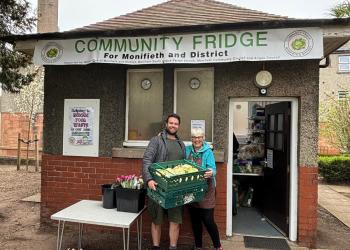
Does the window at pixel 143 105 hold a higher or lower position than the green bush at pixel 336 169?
higher

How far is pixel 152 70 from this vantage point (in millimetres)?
5863

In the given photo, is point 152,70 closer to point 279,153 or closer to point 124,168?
point 124,168

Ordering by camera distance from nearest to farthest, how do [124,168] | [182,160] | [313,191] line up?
1. [182,160]
2. [313,191]
3. [124,168]

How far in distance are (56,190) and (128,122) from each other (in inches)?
66.8

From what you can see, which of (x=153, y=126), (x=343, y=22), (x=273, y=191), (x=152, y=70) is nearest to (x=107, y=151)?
(x=153, y=126)

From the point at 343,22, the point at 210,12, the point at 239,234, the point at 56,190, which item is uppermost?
the point at 210,12

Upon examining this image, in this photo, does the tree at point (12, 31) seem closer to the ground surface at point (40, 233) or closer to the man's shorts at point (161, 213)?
the ground surface at point (40, 233)

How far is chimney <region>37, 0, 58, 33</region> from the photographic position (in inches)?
784

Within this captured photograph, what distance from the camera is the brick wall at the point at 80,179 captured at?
567 cm

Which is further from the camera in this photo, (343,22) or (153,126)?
(153,126)

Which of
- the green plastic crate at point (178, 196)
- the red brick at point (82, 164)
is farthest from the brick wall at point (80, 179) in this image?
the green plastic crate at point (178, 196)

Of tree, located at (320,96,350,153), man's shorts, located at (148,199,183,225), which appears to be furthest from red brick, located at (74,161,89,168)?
tree, located at (320,96,350,153)

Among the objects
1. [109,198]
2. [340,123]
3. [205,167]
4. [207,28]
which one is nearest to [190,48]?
[207,28]

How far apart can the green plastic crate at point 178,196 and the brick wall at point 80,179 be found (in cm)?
126
